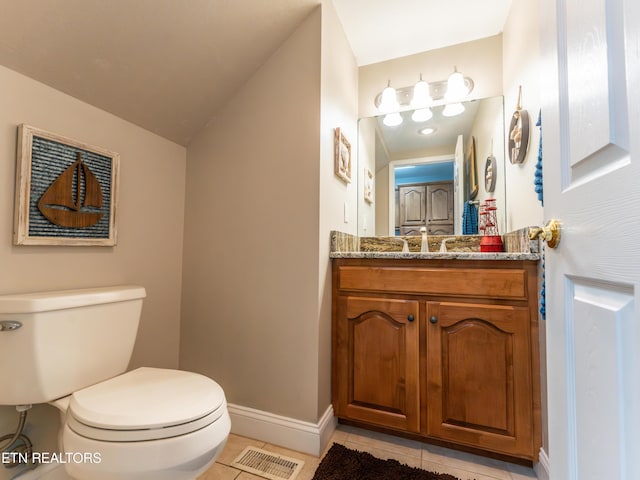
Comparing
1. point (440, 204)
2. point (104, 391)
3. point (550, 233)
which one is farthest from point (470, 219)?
point (104, 391)

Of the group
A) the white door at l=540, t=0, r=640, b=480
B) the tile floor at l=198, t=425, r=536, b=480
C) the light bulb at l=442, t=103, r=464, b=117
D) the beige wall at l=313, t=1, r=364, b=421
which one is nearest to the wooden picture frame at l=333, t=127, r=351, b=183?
the beige wall at l=313, t=1, r=364, b=421

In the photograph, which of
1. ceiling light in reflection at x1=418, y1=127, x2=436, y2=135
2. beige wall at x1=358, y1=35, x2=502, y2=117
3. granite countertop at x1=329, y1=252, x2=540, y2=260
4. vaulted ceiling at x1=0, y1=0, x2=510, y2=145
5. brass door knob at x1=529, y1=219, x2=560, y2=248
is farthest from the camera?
ceiling light in reflection at x1=418, y1=127, x2=436, y2=135

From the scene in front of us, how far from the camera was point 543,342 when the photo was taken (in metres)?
1.24

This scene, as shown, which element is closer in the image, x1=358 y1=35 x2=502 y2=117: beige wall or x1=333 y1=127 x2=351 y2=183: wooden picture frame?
x1=333 y1=127 x2=351 y2=183: wooden picture frame

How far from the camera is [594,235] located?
492 mm

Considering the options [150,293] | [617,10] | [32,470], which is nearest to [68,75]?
[150,293]

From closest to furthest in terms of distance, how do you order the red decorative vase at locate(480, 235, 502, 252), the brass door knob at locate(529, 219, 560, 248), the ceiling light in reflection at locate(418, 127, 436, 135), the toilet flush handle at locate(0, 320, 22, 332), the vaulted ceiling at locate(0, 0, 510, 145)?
the brass door knob at locate(529, 219, 560, 248)
the toilet flush handle at locate(0, 320, 22, 332)
the vaulted ceiling at locate(0, 0, 510, 145)
the red decorative vase at locate(480, 235, 502, 252)
the ceiling light in reflection at locate(418, 127, 436, 135)

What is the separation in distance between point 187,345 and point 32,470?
0.73 m

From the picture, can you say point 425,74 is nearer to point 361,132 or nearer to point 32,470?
point 361,132

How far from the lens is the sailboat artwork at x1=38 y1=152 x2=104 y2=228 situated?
119cm

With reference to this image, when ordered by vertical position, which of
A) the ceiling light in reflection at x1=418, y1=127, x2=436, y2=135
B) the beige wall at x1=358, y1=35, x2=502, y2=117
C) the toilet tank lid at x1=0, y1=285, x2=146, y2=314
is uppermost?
the beige wall at x1=358, y1=35, x2=502, y2=117

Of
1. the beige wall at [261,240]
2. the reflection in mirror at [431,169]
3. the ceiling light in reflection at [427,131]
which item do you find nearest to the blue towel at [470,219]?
the reflection in mirror at [431,169]

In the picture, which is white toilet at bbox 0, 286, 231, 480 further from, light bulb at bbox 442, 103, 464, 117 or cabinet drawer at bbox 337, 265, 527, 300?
light bulb at bbox 442, 103, 464, 117

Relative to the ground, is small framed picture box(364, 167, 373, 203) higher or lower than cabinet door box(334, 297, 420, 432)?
higher
